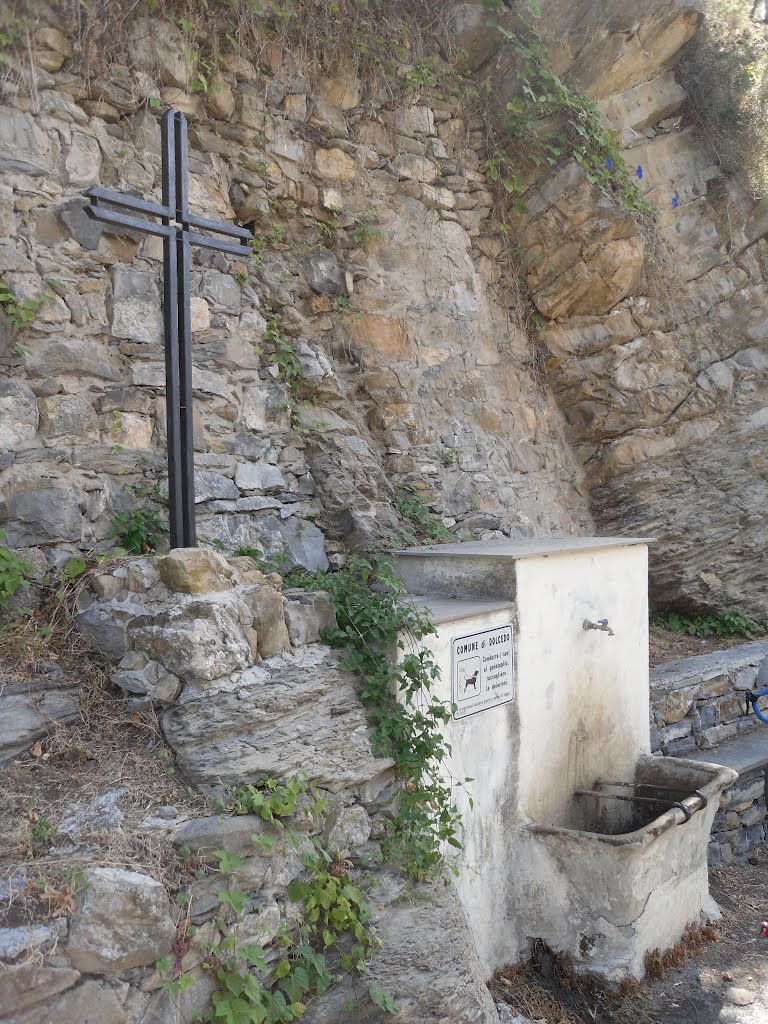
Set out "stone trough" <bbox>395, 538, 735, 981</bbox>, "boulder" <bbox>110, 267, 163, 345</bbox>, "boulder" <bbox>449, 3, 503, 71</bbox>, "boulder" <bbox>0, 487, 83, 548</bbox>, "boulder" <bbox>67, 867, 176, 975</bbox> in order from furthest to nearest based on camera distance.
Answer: "boulder" <bbox>449, 3, 503, 71</bbox> → "boulder" <bbox>110, 267, 163, 345</bbox> → "stone trough" <bbox>395, 538, 735, 981</bbox> → "boulder" <bbox>0, 487, 83, 548</bbox> → "boulder" <bbox>67, 867, 176, 975</bbox>

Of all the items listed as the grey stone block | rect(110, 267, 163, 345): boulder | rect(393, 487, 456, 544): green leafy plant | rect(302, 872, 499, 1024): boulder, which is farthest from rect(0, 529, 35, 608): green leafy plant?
rect(393, 487, 456, 544): green leafy plant

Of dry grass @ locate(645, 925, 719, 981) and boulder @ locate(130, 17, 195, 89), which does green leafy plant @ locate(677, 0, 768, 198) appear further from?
dry grass @ locate(645, 925, 719, 981)

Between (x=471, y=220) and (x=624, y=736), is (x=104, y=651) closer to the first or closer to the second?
(x=624, y=736)

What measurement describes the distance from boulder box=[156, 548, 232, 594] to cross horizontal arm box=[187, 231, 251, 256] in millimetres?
1304

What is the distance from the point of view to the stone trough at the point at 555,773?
3.57 m

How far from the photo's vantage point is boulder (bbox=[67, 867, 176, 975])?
2008mm

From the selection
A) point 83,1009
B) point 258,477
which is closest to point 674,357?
point 258,477

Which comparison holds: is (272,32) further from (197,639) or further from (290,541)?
(197,639)

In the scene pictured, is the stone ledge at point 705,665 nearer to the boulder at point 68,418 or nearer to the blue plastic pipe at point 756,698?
the blue plastic pipe at point 756,698

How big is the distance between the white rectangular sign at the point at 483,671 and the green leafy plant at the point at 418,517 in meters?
1.40

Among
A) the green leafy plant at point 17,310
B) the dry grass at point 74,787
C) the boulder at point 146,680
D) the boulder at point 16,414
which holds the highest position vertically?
the green leafy plant at point 17,310

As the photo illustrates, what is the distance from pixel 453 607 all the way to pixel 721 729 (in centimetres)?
328

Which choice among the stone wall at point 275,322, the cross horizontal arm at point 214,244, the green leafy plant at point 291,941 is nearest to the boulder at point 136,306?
the stone wall at point 275,322

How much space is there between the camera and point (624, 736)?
4562 millimetres
